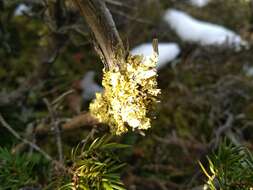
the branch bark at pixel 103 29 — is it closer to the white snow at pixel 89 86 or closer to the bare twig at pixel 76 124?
the bare twig at pixel 76 124

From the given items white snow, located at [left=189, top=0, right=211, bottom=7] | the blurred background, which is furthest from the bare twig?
white snow, located at [left=189, top=0, right=211, bottom=7]

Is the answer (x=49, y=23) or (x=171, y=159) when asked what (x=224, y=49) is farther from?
(x=49, y=23)

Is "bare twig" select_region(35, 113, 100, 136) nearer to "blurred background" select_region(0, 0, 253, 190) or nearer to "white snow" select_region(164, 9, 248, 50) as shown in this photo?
"blurred background" select_region(0, 0, 253, 190)

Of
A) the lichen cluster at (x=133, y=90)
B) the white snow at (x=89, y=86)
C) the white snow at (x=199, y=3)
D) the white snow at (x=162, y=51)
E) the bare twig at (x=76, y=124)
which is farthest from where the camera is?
the white snow at (x=199, y=3)

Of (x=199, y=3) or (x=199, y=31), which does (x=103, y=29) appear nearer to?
(x=199, y=31)

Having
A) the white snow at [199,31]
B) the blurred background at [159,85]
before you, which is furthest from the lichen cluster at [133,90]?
the white snow at [199,31]

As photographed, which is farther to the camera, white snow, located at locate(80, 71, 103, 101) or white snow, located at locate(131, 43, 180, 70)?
white snow, located at locate(131, 43, 180, 70)

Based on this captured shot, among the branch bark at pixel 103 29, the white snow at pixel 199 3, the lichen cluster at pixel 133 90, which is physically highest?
the white snow at pixel 199 3
